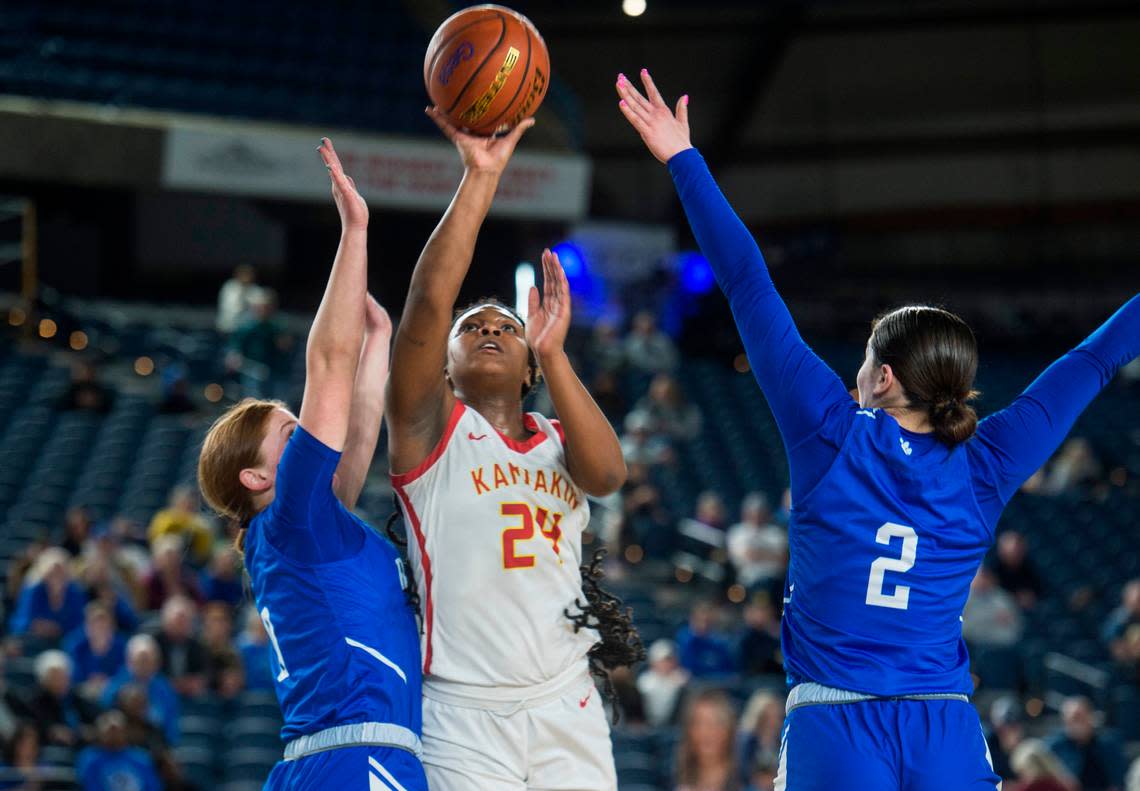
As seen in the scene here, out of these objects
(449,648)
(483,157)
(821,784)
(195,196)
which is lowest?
(821,784)

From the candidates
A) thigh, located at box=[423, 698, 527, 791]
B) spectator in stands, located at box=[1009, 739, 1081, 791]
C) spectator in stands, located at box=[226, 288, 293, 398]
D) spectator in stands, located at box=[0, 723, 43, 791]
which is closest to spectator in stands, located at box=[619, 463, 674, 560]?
spectator in stands, located at box=[226, 288, 293, 398]

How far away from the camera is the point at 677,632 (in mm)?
10453

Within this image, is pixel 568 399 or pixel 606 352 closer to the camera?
pixel 568 399

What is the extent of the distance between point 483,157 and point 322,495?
3.11 ft

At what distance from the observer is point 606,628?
3531 millimetres

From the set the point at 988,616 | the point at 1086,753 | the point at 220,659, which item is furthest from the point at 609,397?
the point at 1086,753

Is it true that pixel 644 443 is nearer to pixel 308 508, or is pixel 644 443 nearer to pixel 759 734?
pixel 759 734

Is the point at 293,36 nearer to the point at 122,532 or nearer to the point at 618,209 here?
the point at 618,209

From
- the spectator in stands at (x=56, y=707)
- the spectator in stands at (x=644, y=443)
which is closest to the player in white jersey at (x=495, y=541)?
the spectator in stands at (x=56, y=707)

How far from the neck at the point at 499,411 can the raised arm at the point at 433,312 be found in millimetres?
204

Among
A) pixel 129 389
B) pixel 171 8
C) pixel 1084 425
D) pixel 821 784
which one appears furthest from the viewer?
pixel 171 8

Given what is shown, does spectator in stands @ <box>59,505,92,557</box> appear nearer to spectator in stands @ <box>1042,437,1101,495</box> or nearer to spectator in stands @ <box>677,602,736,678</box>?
spectator in stands @ <box>677,602,736,678</box>

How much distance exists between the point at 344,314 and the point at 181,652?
6.25 m

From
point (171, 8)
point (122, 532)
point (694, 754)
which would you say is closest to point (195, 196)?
point (171, 8)
